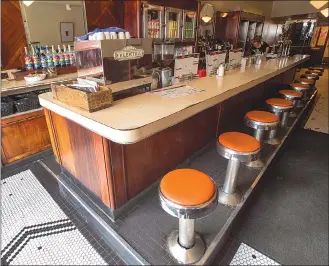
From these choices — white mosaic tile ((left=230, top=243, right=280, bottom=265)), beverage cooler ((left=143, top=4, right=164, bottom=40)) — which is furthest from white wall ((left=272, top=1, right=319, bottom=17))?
white mosaic tile ((left=230, top=243, right=280, bottom=265))

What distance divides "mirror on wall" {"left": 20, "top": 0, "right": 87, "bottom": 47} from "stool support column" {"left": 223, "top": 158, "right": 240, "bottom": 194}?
4.00 m

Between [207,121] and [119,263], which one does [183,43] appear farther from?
[119,263]

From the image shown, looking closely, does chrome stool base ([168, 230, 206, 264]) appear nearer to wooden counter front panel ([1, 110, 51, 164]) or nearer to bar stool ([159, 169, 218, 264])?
Answer: bar stool ([159, 169, 218, 264])

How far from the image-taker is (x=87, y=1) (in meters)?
Answer: 4.39

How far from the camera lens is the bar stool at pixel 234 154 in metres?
1.76

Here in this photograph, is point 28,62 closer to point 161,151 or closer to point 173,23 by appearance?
point 161,151

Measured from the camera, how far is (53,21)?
412cm

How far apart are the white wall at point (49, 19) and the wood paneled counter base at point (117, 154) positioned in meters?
2.75

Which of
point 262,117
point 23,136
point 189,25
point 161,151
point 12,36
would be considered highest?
point 189,25

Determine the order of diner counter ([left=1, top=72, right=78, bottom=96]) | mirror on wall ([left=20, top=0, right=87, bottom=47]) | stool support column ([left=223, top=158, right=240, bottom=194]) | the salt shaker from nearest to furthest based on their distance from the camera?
stool support column ([left=223, top=158, right=240, bottom=194])
diner counter ([left=1, top=72, right=78, bottom=96])
the salt shaker
mirror on wall ([left=20, top=0, right=87, bottom=47])

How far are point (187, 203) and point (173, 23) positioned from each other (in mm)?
5070

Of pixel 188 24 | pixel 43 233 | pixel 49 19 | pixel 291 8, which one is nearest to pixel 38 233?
pixel 43 233

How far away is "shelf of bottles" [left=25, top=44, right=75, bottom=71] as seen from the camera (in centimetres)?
334

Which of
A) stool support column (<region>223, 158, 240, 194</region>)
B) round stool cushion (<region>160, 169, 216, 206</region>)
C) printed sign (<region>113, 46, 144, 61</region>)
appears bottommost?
stool support column (<region>223, 158, 240, 194</region>)
